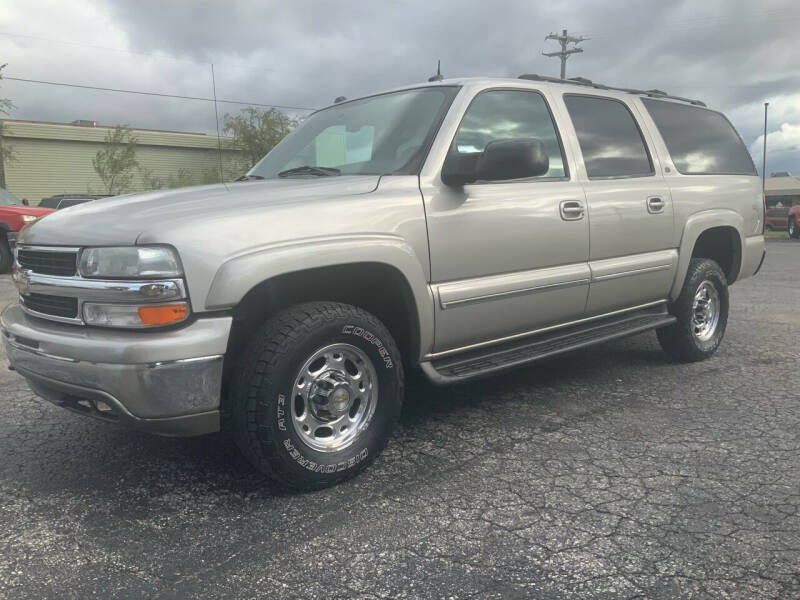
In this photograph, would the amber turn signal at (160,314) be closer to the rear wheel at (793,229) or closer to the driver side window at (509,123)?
the driver side window at (509,123)

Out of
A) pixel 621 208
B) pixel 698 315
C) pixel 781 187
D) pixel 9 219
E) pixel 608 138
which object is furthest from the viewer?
pixel 781 187

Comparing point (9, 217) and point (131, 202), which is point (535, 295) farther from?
point (9, 217)

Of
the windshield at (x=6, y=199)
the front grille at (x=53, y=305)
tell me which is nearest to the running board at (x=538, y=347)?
the front grille at (x=53, y=305)

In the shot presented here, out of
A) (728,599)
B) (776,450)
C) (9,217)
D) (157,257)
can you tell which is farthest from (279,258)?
(9,217)

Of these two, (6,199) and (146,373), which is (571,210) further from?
(6,199)

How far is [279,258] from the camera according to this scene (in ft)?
8.63

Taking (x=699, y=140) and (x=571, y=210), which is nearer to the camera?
(x=571, y=210)

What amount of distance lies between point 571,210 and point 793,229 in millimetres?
24812

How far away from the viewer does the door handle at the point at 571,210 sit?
12.3 ft

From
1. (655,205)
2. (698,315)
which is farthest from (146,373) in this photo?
(698,315)

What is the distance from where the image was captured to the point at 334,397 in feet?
9.53

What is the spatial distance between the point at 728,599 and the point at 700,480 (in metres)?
0.90

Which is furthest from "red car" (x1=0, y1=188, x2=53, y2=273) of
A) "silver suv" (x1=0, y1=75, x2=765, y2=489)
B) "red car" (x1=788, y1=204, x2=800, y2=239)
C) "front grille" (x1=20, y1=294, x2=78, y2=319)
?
"red car" (x1=788, y1=204, x2=800, y2=239)

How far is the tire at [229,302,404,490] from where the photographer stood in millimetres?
2641
